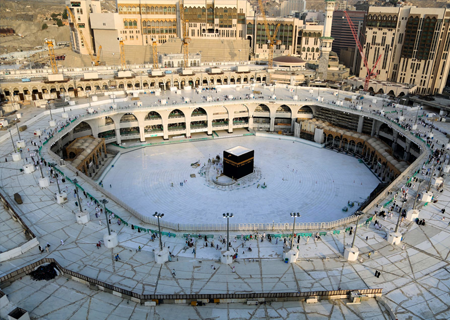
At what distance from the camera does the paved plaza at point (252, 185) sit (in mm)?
46062

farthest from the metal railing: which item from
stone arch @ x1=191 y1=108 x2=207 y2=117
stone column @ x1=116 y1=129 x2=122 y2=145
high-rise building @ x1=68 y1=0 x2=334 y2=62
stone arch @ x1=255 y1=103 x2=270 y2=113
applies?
high-rise building @ x1=68 y1=0 x2=334 y2=62

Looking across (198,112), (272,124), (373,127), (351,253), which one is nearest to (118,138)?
(198,112)

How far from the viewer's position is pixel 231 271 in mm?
28047

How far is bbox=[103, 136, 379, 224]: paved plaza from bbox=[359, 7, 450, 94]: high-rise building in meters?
71.9

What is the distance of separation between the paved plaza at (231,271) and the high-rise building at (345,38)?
129026 millimetres

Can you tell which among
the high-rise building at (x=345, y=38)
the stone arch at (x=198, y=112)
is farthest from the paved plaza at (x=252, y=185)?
the high-rise building at (x=345, y=38)

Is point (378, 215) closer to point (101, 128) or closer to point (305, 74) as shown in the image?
point (101, 128)

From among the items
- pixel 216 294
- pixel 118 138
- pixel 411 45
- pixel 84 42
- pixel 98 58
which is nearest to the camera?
pixel 216 294

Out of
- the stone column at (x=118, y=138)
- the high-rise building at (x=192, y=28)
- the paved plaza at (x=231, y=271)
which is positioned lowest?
the stone column at (x=118, y=138)

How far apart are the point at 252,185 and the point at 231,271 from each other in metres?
26.3

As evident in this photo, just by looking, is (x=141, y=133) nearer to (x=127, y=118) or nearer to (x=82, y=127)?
(x=127, y=118)

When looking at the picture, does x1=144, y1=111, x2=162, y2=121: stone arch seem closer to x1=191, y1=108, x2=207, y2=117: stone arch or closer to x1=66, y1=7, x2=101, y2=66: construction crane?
x1=191, y1=108, x2=207, y2=117: stone arch

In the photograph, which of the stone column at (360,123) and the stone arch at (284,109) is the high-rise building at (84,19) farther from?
the stone column at (360,123)

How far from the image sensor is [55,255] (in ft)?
95.4
